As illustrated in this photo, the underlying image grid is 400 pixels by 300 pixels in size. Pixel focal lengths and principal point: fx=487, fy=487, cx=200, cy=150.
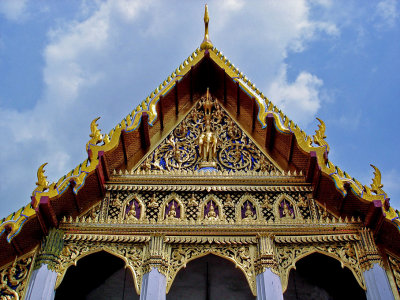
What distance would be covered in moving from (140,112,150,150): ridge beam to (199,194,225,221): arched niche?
1834 millimetres

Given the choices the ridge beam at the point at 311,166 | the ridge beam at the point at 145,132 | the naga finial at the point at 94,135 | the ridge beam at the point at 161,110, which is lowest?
the ridge beam at the point at 311,166

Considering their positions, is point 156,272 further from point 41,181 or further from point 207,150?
point 207,150

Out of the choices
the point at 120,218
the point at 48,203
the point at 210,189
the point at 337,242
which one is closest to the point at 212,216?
the point at 210,189

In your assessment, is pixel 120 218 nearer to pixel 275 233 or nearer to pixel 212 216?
pixel 212 216

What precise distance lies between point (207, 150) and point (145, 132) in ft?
4.39

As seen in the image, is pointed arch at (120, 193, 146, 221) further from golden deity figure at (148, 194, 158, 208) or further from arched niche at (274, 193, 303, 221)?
arched niche at (274, 193, 303, 221)

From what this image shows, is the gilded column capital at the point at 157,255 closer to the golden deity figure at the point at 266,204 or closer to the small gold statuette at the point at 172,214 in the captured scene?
the small gold statuette at the point at 172,214

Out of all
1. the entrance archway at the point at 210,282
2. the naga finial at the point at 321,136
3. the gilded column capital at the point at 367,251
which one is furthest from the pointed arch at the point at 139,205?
the gilded column capital at the point at 367,251

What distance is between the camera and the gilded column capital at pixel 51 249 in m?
8.14

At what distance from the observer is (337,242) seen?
852cm

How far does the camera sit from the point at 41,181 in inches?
337

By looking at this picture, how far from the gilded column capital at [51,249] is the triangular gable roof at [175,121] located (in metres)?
0.17

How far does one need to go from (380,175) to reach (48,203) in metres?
5.81

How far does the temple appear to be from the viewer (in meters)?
8.13
